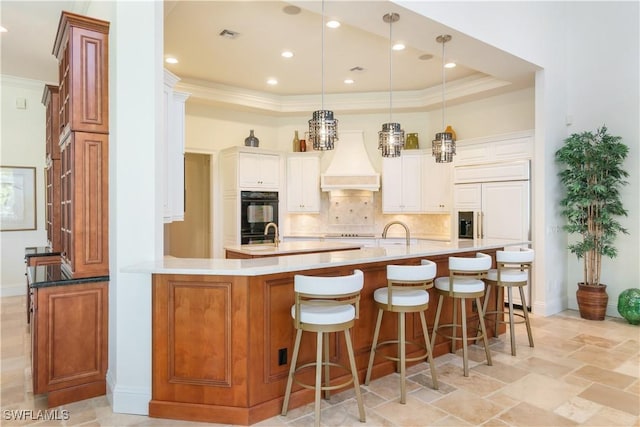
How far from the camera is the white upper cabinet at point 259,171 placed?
6.30 m

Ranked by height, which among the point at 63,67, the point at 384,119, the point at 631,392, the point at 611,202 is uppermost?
the point at 384,119

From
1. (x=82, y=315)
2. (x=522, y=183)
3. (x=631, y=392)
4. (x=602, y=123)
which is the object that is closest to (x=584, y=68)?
(x=602, y=123)

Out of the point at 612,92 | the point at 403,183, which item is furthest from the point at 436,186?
the point at 612,92

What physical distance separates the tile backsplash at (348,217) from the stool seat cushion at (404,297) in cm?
409

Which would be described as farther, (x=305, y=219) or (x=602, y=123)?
(x=305, y=219)

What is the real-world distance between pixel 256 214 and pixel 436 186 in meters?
3.04

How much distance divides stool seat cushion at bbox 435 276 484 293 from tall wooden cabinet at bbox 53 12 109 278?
2.71 meters

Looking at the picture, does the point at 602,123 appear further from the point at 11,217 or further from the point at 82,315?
the point at 11,217

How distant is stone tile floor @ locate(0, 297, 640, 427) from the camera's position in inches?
101

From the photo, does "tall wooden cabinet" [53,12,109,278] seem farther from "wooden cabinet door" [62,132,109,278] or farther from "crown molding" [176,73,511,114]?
"crown molding" [176,73,511,114]

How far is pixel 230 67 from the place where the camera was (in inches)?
214

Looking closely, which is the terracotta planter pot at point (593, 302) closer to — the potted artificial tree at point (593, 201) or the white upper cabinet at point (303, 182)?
the potted artificial tree at point (593, 201)

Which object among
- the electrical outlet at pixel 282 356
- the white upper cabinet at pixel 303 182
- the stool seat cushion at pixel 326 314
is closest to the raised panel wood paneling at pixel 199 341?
the electrical outlet at pixel 282 356

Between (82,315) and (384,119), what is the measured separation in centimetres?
575
